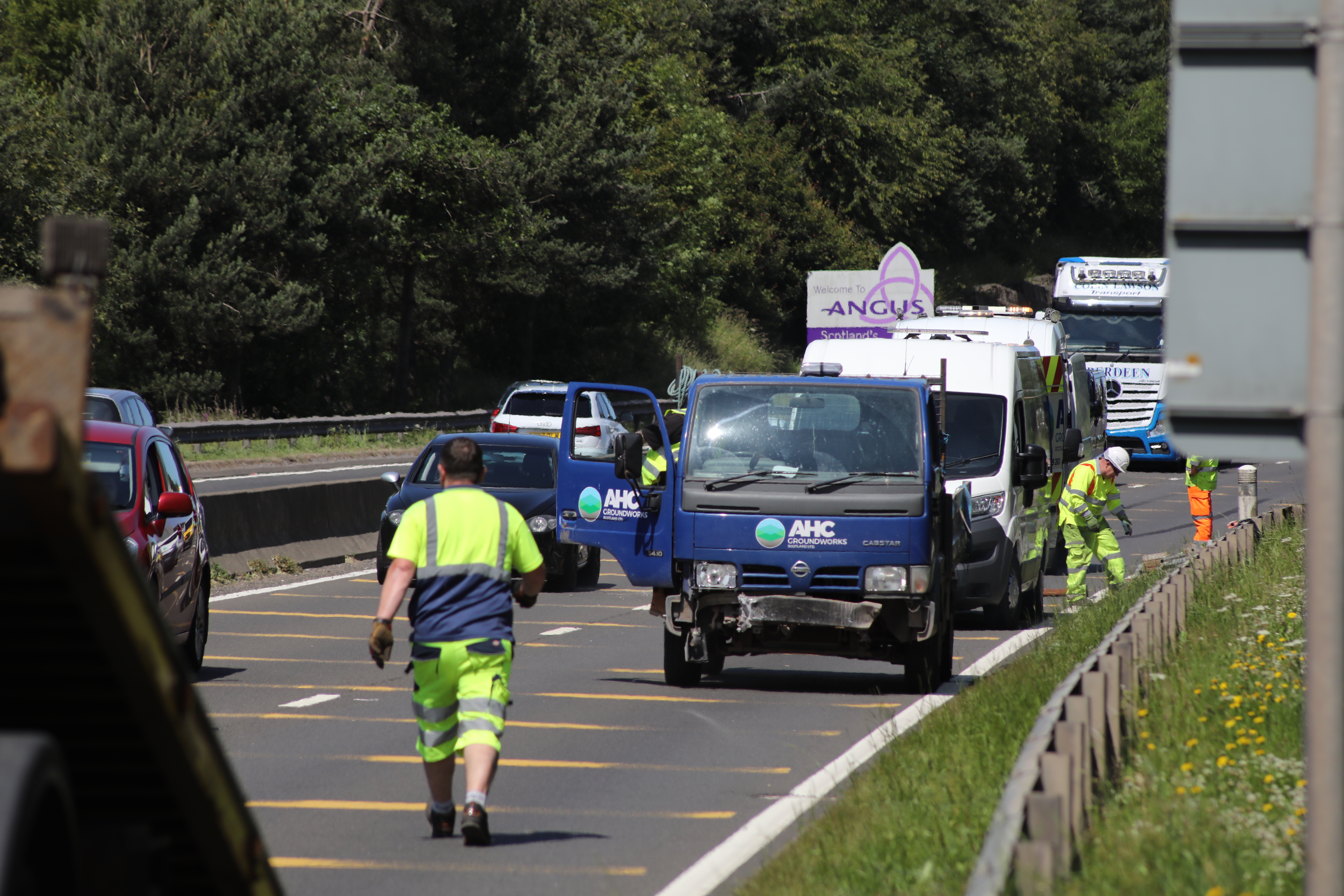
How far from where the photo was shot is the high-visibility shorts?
24.7 feet

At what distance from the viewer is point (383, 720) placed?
1071cm

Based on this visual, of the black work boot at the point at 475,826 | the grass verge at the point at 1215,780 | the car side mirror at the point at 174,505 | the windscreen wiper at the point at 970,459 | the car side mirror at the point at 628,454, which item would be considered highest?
the car side mirror at the point at 628,454

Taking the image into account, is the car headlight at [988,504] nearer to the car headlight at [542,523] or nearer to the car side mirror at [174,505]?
the car headlight at [542,523]

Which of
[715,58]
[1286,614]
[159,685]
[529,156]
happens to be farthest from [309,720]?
[715,58]

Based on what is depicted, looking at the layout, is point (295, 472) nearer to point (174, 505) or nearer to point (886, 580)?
point (174, 505)

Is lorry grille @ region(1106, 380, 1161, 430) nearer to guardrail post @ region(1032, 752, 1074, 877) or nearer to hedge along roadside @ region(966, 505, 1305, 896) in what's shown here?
hedge along roadside @ region(966, 505, 1305, 896)

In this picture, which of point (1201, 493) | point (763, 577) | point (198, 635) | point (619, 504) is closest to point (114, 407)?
point (198, 635)

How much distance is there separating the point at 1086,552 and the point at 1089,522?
29 cm

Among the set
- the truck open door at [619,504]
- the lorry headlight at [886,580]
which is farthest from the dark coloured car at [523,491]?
the lorry headlight at [886,580]

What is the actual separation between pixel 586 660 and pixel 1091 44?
8604cm

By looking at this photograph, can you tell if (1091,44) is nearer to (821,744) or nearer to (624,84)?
(624,84)

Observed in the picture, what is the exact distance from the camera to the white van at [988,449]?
15.9 meters

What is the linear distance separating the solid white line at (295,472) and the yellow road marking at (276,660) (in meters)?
16.1

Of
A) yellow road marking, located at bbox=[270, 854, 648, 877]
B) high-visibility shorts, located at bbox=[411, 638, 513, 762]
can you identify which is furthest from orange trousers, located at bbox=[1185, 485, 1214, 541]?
yellow road marking, located at bbox=[270, 854, 648, 877]
